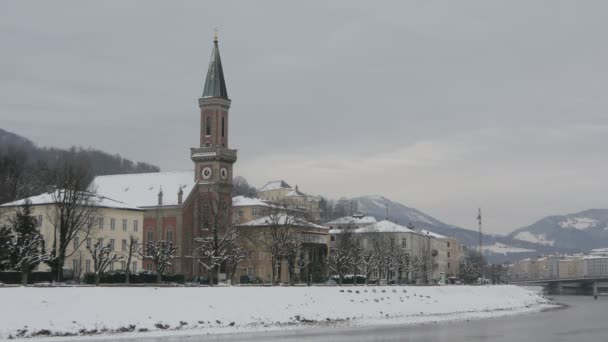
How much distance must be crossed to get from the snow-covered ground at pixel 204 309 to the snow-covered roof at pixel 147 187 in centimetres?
4459

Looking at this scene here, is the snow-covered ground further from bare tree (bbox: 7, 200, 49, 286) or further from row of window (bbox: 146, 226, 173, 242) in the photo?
row of window (bbox: 146, 226, 173, 242)

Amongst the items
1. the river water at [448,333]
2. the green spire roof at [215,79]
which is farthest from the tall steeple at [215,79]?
the river water at [448,333]

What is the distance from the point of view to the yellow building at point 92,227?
9988cm

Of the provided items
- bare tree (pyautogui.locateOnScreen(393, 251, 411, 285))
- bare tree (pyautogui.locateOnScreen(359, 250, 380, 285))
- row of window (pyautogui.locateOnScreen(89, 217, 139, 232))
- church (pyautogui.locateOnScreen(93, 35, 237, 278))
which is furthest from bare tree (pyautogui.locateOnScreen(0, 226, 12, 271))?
bare tree (pyautogui.locateOnScreen(393, 251, 411, 285))

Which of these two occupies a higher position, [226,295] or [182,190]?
[182,190]

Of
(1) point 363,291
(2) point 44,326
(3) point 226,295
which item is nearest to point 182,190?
(1) point 363,291

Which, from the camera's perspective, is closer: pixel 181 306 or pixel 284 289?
pixel 181 306

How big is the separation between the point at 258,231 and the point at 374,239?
29143mm

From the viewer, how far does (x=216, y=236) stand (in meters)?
94.2

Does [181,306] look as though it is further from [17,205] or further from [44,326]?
[17,205]

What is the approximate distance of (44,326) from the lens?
2176 inches

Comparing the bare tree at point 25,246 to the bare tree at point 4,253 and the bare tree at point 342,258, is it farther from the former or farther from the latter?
the bare tree at point 342,258

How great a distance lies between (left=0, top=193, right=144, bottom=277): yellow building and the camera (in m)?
99.9

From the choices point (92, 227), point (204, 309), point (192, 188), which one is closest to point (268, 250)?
point (192, 188)
